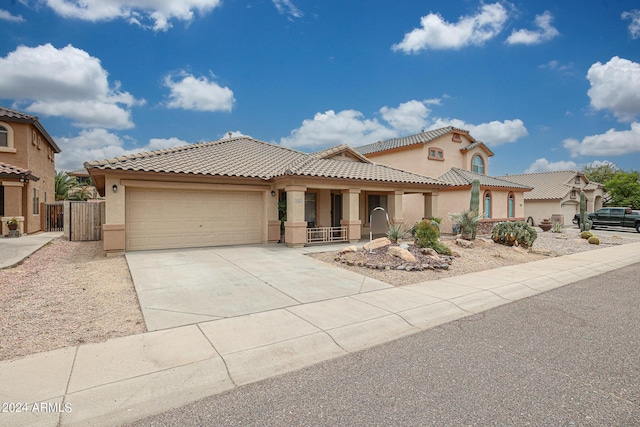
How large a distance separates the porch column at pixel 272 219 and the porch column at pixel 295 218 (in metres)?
1.28

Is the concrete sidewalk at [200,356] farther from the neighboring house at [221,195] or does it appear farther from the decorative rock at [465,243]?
the neighboring house at [221,195]

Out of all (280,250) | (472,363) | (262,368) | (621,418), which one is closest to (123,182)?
(280,250)

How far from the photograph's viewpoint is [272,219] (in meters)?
15.5

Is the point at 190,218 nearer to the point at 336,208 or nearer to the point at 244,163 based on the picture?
the point at 244,163

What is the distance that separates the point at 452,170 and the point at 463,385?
2476cm

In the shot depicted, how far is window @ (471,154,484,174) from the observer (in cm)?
2855

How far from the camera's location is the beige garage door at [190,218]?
1309 centimetres

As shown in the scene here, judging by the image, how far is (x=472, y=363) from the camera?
14.0 ft

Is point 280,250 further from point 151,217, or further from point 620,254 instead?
point 620,254

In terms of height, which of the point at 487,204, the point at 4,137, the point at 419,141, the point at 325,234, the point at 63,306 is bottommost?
the point at 63,306

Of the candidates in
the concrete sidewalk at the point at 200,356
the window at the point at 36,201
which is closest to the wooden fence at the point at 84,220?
the window at the point at 36,201

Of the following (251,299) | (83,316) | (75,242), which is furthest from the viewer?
(75,242)

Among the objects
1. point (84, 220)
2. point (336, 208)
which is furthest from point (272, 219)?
point (84, 220)

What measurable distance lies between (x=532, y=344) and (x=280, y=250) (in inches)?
384
